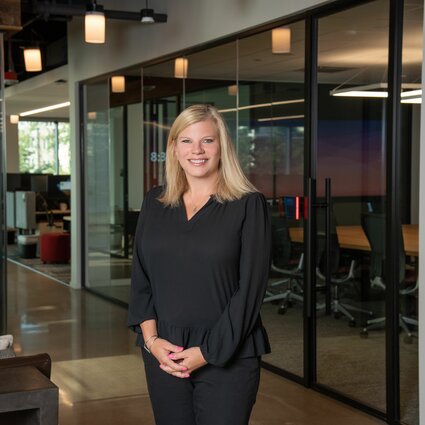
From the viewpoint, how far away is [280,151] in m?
6.14

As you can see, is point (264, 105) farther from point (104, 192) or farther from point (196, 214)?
point (104, 192)

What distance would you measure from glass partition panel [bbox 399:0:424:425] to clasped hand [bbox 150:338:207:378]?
2480mm

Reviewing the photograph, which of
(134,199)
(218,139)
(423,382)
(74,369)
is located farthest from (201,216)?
(134,199)

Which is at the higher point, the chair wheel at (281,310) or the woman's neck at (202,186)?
the woman's neck at (202,186)

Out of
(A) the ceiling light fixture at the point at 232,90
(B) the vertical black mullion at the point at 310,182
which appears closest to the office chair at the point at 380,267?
(B) the vertical black mullion at the point at 310,182

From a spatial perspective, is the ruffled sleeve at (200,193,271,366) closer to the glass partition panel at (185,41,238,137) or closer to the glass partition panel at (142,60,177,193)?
the glass partition panel at (185,41,238,137)

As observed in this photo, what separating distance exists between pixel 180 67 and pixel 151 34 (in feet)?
2.27

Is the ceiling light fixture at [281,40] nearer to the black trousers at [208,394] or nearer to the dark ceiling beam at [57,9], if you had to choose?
the dark ceiling beam at [57,9]

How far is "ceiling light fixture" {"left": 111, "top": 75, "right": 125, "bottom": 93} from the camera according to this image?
30.2ft

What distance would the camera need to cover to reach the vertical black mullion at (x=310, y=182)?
562 cm

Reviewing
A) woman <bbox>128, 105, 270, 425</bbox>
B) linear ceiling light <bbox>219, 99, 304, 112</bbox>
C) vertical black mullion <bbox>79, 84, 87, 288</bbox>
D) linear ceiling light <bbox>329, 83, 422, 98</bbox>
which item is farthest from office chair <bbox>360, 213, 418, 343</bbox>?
vertical black mullion <bbox>79, 84, 87, 288</bbox>

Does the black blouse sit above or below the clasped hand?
above

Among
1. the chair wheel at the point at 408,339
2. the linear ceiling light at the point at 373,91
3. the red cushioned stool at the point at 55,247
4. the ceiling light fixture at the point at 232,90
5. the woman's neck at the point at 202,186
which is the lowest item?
the red cushioned stool at the point at 55,247

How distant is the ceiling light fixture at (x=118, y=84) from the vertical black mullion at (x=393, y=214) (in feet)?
16.1
